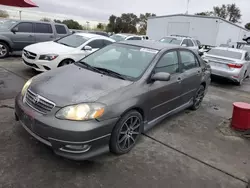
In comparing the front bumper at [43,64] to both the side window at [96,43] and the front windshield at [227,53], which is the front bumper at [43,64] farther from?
the front windshield at [227,53]

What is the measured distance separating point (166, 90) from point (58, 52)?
394 cm

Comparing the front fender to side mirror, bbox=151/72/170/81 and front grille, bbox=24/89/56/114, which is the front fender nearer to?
front grille, bbox=24/89/56/114

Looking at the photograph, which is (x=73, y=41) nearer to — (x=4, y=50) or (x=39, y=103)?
(x=4, y=50)

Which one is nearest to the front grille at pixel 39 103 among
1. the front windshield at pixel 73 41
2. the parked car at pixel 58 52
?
the parked car at pixel 58 52

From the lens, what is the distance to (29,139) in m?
3.26

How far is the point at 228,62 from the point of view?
8266mm

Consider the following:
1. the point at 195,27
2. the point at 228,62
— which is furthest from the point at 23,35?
the point at 195,27

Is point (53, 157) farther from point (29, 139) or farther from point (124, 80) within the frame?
point (124, 80)

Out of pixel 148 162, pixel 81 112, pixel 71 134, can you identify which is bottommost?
pixel 148 162

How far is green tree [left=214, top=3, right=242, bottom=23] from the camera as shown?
65.8 m

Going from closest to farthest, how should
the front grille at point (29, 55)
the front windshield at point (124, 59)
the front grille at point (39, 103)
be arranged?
the front grille at point (39, 103) → the front windshield at point (124, 59) → the front grille at point (29, 55)

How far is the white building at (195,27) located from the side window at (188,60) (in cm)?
2025

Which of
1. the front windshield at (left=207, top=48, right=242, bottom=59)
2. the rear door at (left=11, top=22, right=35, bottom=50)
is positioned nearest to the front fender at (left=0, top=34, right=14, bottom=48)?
the rear door at (left=11, top=22, right=35, bottom=50)

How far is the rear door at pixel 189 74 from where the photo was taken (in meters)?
4.37
